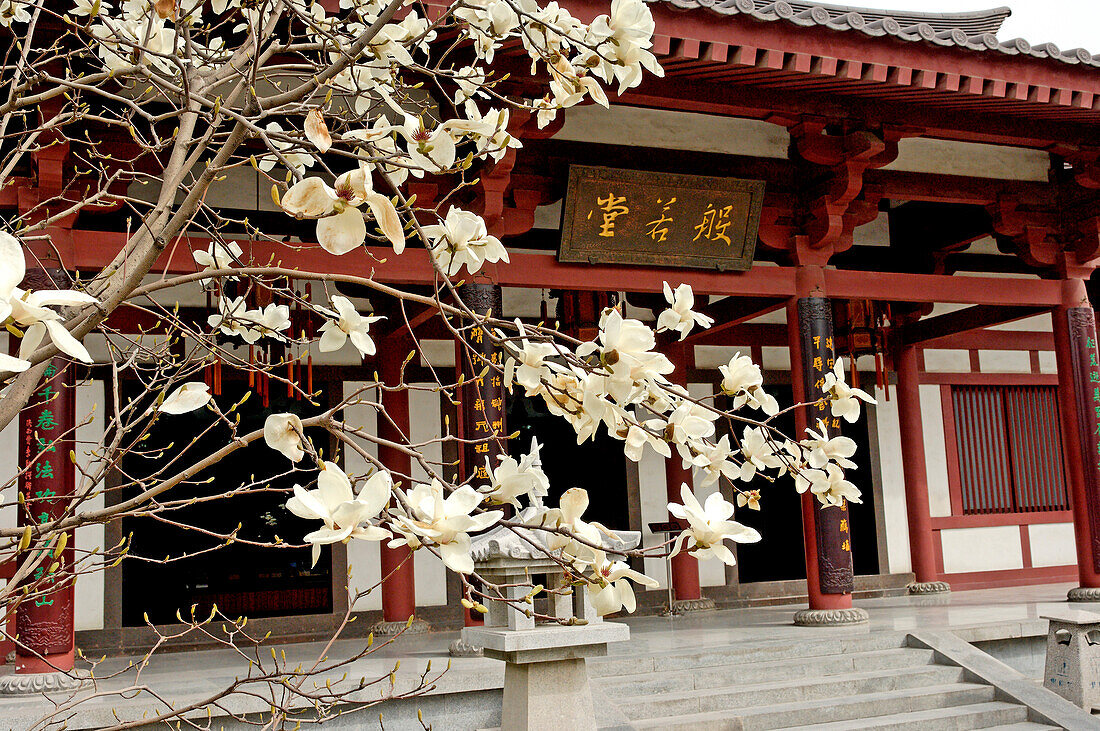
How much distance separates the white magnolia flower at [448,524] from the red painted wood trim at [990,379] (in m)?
8.86

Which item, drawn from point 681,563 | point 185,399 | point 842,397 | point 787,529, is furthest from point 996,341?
point 185,399

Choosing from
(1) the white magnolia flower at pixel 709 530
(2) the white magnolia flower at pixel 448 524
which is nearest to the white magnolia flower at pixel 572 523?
(1) the white magnolia flower at pixel 709 530

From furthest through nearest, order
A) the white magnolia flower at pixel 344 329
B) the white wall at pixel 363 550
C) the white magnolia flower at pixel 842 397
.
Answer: the white wall at pixel 363 550 → the white magnolia flower at pixel 842 397 → the white magnolia flower at pixel 344 329

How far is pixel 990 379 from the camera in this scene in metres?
9.41

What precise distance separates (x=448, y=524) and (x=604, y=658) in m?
4.27

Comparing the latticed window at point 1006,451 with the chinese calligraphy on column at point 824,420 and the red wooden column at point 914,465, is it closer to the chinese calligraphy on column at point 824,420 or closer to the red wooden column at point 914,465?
the red wooden column at point 914,465

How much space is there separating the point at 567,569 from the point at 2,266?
747 millimetres

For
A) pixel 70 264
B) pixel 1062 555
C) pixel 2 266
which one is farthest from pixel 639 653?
pixel 1062 555

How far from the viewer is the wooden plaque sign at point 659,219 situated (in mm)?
5762

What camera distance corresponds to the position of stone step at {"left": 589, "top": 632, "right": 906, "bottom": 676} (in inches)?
200

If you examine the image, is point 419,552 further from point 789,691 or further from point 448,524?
point 448,524

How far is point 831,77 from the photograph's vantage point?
5.41 meters

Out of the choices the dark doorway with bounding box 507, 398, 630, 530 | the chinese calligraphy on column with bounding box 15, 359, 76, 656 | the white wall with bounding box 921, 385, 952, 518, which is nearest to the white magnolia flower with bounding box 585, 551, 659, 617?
the chinese calligraphy on column with bounding box 15, 359, 76, 656

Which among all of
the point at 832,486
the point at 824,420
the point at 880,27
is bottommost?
the point at 832,486
